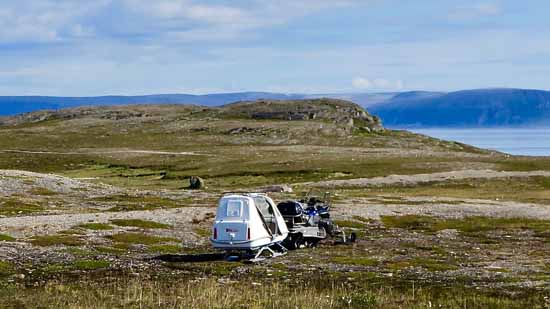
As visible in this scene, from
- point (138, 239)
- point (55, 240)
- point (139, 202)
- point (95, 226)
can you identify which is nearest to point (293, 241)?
point (138, 239)

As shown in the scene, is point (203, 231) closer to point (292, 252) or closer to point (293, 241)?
point (293, 241)

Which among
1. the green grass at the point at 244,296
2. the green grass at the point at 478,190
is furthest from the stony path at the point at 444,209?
the green grass at the point at 244,296

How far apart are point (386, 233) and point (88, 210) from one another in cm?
2939

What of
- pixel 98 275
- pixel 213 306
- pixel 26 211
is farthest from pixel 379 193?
pixel 213 306

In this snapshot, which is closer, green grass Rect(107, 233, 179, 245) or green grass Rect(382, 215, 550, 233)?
green grass Rect(107, 233, 179, 245)

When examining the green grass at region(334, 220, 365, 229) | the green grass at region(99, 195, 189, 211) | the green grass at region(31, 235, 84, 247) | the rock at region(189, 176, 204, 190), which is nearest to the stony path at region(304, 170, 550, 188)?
the rock at region(189, 176, 204, 190)

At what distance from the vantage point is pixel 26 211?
71750 mm

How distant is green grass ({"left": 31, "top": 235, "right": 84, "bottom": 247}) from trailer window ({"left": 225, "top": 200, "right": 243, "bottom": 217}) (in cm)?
1105

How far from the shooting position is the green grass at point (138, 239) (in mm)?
52812

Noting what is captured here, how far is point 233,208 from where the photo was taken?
44469 mm

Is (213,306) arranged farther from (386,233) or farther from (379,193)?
(379,193)

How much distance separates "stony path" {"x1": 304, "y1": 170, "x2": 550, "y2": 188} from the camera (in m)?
118

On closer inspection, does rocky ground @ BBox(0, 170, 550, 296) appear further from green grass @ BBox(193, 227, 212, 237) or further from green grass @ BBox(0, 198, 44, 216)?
green grass @ BBox(0, 198, 44, 216)

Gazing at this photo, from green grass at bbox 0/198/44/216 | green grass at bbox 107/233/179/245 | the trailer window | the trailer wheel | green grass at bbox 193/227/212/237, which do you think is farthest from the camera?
green grass at bbox 0/198/44/216
